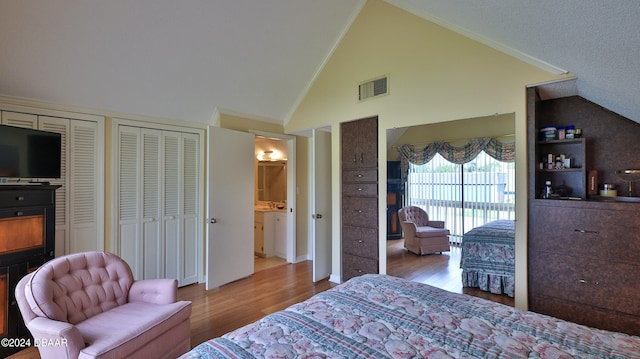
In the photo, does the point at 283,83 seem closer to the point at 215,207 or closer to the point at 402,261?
the point at 215,207

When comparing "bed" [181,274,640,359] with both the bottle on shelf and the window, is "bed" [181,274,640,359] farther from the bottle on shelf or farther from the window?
the bottle on shelf

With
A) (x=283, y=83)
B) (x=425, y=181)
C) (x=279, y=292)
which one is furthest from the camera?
(x=283, y=83)

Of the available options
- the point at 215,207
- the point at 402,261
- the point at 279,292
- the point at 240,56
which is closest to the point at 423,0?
the point at 240,56

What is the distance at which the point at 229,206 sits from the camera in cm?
380

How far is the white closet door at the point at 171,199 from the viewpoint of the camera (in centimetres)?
358

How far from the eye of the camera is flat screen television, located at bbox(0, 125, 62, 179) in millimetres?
2301

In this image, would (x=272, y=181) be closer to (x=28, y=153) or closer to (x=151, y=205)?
(x=151, y=205)

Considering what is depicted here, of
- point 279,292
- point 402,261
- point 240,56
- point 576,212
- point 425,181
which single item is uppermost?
point 240,56

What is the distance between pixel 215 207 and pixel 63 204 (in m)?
1.45

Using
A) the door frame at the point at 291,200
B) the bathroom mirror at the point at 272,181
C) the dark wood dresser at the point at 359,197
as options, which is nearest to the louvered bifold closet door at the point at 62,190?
the door frame at the point at 291,200

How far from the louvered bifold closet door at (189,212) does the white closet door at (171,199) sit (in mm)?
61

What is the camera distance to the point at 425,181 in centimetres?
312

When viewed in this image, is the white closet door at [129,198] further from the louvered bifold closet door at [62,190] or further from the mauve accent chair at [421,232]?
the mauve accent chair at [421,232]

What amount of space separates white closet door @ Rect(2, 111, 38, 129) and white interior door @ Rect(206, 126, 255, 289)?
1.56 m
